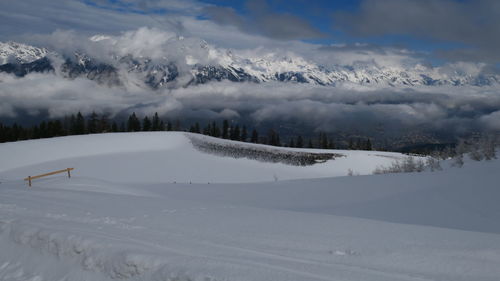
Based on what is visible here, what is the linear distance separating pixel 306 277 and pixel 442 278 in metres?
1.73

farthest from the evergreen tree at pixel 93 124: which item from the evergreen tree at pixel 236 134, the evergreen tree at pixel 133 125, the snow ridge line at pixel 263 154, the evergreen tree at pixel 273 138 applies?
the snow ridge line at pixel 263 154

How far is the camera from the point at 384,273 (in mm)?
4914

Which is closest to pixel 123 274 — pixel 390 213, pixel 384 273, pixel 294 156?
pixel 384 273

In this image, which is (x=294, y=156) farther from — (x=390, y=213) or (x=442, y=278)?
(x=442, y=278)

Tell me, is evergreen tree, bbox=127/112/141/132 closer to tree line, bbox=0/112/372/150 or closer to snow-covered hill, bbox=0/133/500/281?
tree line, bbox=0/112/372/150

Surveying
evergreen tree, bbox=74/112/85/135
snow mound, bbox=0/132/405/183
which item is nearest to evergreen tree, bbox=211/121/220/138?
evergreen tree, bbox=74/112/85/135

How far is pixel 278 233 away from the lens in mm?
7168

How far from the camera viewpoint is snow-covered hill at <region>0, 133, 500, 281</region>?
16.9 feet

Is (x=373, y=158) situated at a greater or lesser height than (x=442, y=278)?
lesser

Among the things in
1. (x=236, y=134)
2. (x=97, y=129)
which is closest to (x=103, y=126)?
(x=97, y=129)

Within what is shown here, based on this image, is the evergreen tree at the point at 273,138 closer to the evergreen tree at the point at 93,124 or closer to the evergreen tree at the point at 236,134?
the evergreen tree at the point at 236,134

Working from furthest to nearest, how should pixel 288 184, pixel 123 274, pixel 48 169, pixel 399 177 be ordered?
pixel 48 169 < pixel 288 184 < pixel 399 177 < pixel 123 274

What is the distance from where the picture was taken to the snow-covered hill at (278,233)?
5.16m

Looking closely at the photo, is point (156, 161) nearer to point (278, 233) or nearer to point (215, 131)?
point (278, 233)
